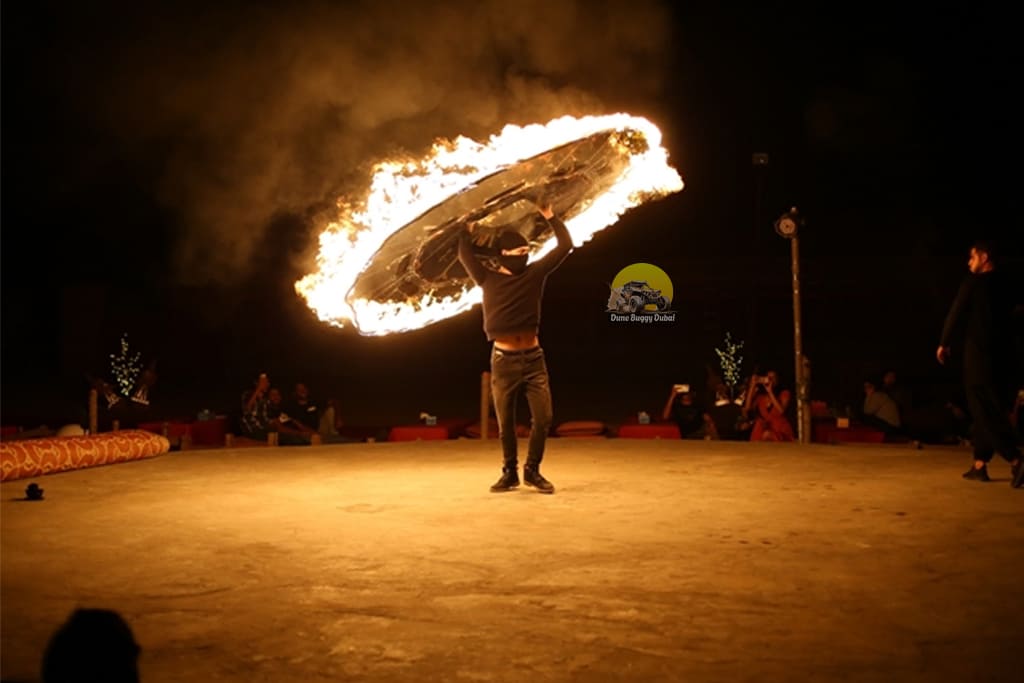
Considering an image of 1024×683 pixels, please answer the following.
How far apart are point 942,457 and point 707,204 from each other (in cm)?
2528

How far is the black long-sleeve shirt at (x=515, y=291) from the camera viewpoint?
828cm

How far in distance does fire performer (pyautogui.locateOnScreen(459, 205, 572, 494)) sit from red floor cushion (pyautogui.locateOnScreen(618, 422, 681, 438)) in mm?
5959

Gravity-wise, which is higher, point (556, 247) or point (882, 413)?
point (556, 247)

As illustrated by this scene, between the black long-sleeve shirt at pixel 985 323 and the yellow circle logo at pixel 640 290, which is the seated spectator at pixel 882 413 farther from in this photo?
the yellow circle logo at pixel 640 290

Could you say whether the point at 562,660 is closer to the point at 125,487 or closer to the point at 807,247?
the point at 125,487

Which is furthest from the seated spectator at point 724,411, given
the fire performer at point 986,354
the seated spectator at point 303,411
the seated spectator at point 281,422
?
the fire performer at point 986,354

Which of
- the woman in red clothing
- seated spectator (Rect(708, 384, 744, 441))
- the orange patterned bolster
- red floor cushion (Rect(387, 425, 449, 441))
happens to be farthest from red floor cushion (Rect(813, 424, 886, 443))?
the orange patterned bolster

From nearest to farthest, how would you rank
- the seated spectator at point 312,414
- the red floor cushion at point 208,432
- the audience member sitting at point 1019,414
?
the audience member sitting at point 1019,414
the red floor cushion at point 208,432
the seated spectator at point 312,414

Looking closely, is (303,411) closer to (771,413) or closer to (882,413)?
(771,413)

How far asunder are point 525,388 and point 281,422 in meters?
7.98

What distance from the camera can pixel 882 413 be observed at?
14.9 metres

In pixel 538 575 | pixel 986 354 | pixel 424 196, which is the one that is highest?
pixel 424 196

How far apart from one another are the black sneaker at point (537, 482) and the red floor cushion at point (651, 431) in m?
5.83

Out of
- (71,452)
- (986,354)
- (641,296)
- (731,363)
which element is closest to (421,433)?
(71,452)
